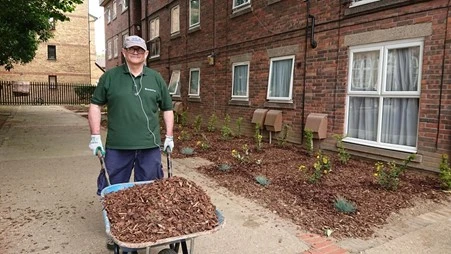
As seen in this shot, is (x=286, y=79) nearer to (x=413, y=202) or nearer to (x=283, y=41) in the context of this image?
(x=283, y=41)

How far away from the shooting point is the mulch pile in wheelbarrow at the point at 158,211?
247 cm

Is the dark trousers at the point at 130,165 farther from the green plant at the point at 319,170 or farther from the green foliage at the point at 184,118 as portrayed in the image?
the green foliage at the point at 184,118

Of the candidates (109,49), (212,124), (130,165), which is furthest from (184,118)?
(109,49)

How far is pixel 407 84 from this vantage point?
6137mm

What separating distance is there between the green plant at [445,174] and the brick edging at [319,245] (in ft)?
8.61

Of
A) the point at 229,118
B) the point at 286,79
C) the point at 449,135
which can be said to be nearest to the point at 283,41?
the point at 286,79

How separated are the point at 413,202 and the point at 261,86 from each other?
5611 millimetres

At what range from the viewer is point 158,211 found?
2.64m

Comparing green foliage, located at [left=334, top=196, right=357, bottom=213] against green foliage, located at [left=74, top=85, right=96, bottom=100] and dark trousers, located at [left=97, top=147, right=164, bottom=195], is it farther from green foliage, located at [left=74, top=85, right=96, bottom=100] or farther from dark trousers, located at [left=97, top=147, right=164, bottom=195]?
green foliage, located at [left=74, top=85, right=96, bottom=100]

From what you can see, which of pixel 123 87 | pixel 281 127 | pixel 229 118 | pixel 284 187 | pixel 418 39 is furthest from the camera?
pixel 229 118

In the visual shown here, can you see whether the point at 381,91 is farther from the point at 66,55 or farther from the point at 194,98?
the point at 66,55

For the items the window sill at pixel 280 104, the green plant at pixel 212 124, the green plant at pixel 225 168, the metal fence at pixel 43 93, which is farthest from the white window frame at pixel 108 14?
the green plant at pixel 225 168

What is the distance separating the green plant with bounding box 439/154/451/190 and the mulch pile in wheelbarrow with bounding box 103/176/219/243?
405 centimetres

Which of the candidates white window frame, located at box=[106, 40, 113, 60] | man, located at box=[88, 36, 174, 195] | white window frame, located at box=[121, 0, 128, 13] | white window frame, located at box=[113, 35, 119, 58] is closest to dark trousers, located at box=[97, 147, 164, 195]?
man, located at box=[88, 36, 174, 195]
